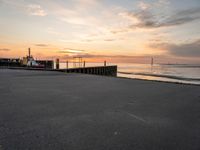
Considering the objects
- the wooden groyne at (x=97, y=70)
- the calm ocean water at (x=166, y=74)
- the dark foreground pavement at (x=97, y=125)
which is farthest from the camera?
the wooden groyne at (x=97, y=70)

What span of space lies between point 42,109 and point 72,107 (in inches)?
27.8

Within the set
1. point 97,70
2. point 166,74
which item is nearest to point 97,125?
point 97,70

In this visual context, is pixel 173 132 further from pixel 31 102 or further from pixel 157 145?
pixel 31 102

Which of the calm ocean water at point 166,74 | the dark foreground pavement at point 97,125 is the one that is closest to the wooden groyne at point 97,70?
the calm ocean water at point 166,74

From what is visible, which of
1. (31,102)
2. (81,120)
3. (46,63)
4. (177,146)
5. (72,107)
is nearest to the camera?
(177,146)

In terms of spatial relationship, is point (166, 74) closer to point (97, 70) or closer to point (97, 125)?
point (97, 70)

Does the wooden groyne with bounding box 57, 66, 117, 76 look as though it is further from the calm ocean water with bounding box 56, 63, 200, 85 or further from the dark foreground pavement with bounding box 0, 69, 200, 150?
the dark foreground pavement with bounding box 0, 69, 200, 150

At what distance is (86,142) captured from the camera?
2.88 meters

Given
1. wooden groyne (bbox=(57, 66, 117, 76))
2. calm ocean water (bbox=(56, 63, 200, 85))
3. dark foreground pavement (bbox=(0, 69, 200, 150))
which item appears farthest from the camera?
wooden groyne (bbox=(57, 66, 117, 76))

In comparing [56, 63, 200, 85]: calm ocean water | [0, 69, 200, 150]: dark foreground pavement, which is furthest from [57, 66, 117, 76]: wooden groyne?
[0, 69, 200, 150]: dark foreground pavement

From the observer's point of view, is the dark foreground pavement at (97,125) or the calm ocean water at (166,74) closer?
the dark foreground pavement at (97,125)

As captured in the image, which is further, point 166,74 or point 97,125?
point 166,74

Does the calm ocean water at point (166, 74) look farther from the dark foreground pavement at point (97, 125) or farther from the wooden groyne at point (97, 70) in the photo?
the dark foreground pavement at point (97, 125)

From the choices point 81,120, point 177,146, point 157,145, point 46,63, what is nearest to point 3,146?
point 81,120
